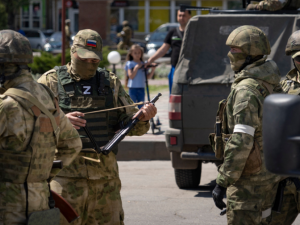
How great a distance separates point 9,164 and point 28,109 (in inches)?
12.4

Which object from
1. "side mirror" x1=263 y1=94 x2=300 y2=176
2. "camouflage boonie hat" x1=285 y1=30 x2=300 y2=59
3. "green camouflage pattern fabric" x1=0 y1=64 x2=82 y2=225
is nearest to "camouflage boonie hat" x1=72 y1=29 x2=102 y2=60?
"green camouflage pattern fabric" x1=0 y1=64 x2=82 y2=225

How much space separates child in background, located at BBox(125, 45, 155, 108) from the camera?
949 cm

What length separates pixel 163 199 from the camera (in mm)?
6176

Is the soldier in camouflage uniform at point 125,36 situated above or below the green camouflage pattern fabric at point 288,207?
above

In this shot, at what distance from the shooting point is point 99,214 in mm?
3910

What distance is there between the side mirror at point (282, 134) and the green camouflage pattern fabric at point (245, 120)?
1.46 meters

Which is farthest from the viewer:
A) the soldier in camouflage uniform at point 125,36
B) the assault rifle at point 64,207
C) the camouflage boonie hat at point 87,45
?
the soldier in camouflage uniform at point 125,36

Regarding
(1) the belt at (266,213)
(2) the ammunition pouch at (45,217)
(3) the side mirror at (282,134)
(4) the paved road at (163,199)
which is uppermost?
(3) the side mirror at (282,134)

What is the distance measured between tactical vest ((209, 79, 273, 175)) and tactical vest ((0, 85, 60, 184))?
4.28 feet

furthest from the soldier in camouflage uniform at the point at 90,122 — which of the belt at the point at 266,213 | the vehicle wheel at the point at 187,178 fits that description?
the vehicle wheel at the point at 187,178

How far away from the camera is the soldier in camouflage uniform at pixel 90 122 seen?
389cm

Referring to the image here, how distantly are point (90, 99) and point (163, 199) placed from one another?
8.33 ft

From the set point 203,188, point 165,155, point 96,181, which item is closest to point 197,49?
point 203,188

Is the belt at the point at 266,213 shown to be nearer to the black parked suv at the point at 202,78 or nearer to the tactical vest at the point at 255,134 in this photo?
the tactical vest at the point at 255,134
